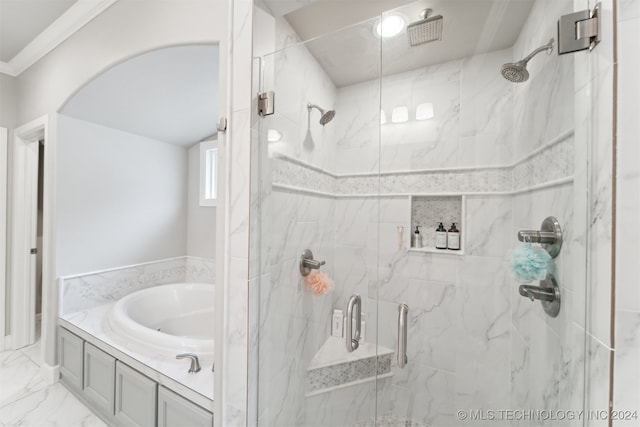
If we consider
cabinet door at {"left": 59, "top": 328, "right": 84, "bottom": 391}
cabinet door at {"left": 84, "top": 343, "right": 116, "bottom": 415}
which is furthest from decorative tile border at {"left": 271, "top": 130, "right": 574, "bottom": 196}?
cabinet door at {"left": 59, "top": 328, "right": 84, "bottom": 391}

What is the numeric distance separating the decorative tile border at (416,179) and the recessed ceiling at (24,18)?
1999 millimetres

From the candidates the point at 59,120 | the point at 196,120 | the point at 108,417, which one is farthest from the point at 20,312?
the point at 196,120

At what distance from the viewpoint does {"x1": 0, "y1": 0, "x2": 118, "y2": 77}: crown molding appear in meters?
1.61

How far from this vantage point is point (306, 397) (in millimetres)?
1199

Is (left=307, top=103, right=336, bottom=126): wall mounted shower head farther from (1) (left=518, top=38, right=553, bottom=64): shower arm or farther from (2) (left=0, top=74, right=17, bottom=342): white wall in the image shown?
(2) (left=0, top=74, right=17, bottom=342): white wall

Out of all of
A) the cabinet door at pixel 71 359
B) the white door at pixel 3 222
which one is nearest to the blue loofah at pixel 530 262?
the cabinet door at pixel 71 359

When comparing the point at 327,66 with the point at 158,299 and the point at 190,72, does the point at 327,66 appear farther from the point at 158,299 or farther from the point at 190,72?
the point at 158,299

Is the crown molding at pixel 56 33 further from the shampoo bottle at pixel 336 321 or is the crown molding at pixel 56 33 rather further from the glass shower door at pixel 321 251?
the shampoo bottle at pixel 336 321

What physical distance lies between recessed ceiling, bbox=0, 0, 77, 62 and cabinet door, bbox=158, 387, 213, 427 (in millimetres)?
2520

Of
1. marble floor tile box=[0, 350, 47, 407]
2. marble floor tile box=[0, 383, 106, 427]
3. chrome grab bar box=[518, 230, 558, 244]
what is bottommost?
marble floor tile box=[0, 383, 106, 427]

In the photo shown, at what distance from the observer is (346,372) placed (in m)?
1.19

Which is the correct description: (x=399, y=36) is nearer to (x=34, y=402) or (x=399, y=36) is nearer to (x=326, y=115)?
(x=326, y=115)

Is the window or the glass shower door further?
the window

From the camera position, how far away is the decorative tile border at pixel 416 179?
36.3 inches
